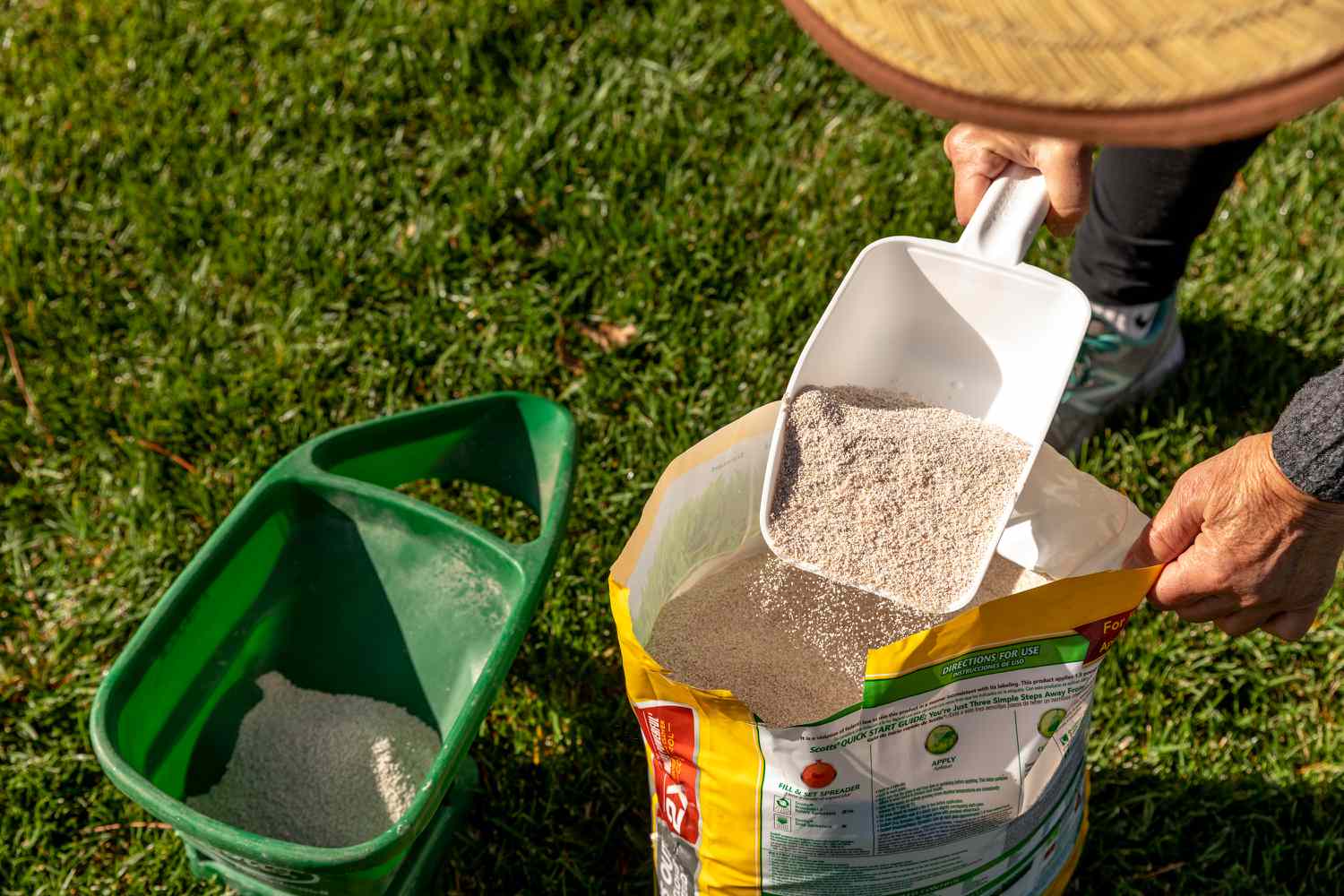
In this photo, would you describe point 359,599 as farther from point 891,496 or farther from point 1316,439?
point 1316,439

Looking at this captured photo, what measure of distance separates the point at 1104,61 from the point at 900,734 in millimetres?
601

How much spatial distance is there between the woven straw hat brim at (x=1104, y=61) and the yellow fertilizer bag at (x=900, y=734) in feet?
1.51

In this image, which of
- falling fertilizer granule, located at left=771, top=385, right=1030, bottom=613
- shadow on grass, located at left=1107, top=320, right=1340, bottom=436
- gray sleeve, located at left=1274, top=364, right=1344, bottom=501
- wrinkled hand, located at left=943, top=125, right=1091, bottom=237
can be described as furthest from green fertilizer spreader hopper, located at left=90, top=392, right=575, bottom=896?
shadow on grass, located at left=1107, top=320, right=1340, bottom=436

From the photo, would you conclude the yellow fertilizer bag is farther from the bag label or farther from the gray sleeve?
the gray sleeve

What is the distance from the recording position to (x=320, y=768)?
1413 mm

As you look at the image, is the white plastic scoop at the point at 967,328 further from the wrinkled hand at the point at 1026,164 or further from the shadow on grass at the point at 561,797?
the shadow on grass at the point at 561,797

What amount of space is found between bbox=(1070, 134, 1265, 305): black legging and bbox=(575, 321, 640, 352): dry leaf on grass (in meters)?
0.69

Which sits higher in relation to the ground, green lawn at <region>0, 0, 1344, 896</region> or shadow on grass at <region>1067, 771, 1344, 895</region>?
green lawn at <region>0, 0, 1344, 896</region>

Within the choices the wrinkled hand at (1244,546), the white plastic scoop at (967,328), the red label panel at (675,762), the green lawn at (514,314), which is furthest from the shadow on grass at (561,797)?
the wrinkled hand at (1244,546)

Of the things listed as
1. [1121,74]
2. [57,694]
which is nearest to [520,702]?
[57,694]

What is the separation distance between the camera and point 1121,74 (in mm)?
617

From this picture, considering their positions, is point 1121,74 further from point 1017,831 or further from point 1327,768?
point 1327,768

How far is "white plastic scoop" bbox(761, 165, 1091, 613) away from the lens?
117 cm

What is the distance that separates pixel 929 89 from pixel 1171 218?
106 cm
